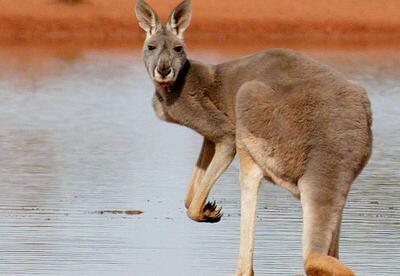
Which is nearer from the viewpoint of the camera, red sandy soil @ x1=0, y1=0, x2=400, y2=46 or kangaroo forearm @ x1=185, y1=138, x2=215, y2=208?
kangaroo forearm @ x1=185, y1=138, x2=215, y2=208

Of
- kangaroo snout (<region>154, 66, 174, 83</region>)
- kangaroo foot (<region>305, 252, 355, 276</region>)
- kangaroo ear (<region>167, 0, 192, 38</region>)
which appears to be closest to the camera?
kangaroo foot (<region>305, 252, 355, 276</region>)

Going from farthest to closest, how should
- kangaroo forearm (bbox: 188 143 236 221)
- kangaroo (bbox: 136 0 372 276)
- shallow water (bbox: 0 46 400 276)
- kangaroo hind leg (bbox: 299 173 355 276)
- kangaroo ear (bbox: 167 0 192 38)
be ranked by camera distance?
shallow water (bbox: 0 46 400 276), kangaroo ear (bbox: 167 0 192 38), kangaroo forearm (bbox: 188 143 236 221), kangaroo (bbox: 136 0 372 276), kangaroo hind leg (bbox: 299 173 355 276)

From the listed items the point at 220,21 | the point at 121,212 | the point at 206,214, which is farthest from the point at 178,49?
the point at 220,21

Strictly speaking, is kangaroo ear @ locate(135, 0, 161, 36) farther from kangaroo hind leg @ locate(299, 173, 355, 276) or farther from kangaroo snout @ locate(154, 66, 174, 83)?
kangaroo hind leg @ locate(299, 173, 355, 276)

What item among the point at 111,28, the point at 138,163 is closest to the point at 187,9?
the point at 138,163

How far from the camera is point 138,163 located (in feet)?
44.6

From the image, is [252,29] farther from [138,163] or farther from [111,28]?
[138,163]

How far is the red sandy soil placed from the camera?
34.3 meters

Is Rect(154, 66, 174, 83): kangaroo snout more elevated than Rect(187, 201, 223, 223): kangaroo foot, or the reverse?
Rect(154, 66, 174, 83): kangaroo snout

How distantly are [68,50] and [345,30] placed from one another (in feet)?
31.5

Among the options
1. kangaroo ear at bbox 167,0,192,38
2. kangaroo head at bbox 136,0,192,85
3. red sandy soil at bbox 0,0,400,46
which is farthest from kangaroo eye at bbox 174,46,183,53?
red sandy soil at bbox 0,0,400,46

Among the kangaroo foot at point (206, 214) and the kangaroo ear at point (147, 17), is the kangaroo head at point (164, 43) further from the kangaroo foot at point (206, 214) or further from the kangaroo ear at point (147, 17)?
the kangaroo foot at point (206, 214)

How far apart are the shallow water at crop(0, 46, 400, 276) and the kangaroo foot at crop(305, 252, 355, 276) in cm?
202

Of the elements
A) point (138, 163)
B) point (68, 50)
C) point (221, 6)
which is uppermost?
point (138, 163)
